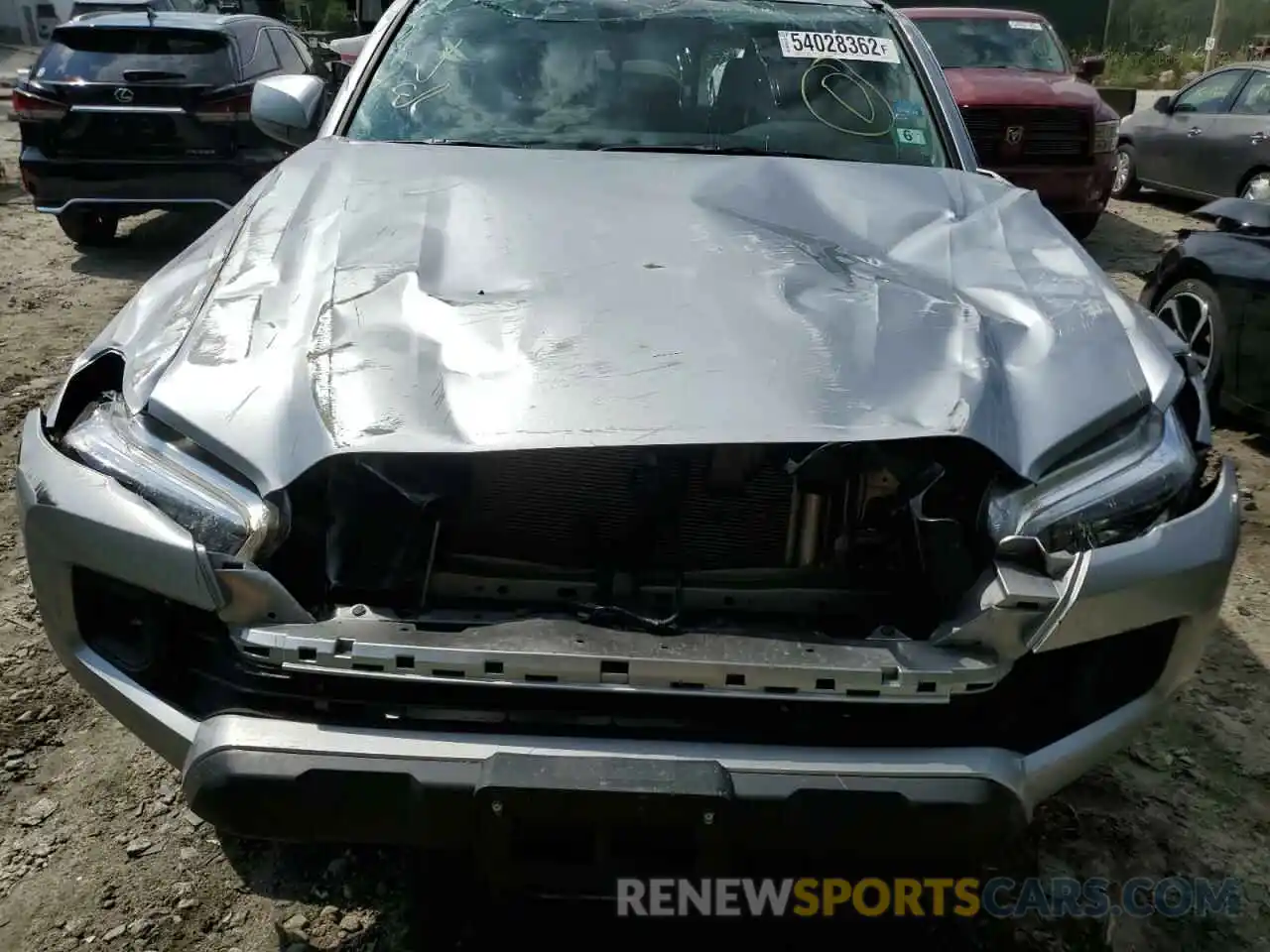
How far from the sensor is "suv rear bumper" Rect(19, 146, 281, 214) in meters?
6.91

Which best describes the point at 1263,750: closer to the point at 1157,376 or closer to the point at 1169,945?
the point at 1169,945

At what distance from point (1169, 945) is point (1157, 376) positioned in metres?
1.16

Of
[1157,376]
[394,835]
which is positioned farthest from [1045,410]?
[394,835]

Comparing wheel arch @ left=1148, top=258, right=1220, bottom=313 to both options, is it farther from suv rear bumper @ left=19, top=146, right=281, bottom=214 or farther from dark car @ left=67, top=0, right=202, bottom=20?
dark car @ left=67, top=0, right=202, bottom=20

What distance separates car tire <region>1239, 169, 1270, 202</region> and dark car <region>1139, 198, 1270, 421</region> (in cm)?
476

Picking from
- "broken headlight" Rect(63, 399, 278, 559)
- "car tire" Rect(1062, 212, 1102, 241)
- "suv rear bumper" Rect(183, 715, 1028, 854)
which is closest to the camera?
"suv rear bumper" Rect(183, 715, 1028, 854)

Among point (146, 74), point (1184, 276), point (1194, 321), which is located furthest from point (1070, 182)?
point (146, 74)

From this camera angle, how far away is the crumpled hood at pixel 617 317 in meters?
1.88

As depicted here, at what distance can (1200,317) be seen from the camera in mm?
4742

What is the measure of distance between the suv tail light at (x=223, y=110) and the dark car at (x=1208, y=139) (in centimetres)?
661

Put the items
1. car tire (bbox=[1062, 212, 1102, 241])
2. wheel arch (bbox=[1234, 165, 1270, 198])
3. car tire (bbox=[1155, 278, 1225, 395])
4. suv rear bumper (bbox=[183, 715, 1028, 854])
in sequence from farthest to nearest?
wheel arch (bbox=[1234, 165, 1270, 198])
car tire (bbox=[1062, 212, 1102, 241])
car tire (bbox=[1155, 278, 1225, 395])
suv rear bumper (bbox=[183, 715, 1028, 854])

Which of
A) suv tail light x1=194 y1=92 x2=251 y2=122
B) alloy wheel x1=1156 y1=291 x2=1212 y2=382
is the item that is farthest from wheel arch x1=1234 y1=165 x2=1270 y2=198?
suv tail light x1=194 y1=92 x2=251 y2=122

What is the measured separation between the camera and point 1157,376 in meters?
2.12

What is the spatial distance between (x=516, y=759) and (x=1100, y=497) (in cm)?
108
